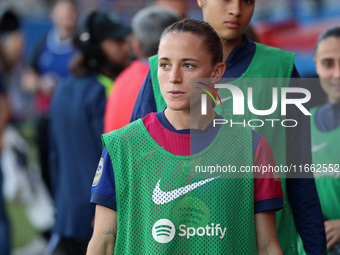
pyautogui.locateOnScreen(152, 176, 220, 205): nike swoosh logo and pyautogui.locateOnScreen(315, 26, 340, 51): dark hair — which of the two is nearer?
pyautogui.locateOnScreen(152, 176, 220, 205): nike swoosh logo

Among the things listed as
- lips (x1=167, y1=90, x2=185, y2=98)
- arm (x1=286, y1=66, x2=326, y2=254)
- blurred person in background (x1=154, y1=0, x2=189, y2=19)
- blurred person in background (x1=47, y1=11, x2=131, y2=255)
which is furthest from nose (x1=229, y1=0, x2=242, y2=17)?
blurred person in background (x1=154, y1=0, x2=189, y2=19)

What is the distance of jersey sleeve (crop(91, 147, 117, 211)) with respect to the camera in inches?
85.7

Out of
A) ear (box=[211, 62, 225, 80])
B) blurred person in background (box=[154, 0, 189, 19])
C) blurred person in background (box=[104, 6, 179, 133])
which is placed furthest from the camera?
blurred person in background (box=[154, 0, 189, 19])

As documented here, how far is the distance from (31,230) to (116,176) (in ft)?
21.5

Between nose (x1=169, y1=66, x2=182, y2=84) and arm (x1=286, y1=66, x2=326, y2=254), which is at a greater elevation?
nose (x1=169, y1=66, x2=182, y2=84)

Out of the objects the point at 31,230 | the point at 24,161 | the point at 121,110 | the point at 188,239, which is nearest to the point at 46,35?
the point at 24,161

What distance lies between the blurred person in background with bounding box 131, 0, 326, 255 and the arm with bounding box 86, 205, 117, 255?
60cm

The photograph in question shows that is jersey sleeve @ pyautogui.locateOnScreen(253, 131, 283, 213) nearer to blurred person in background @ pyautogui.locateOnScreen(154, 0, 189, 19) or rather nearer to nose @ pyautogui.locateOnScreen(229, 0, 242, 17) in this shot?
nose @ pyautogui.locateOnScreen(229, 0, 242, 17)

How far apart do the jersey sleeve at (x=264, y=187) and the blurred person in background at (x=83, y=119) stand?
2710 millimetres

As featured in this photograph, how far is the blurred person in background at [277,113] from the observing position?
2682 mm

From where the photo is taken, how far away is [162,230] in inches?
86.8

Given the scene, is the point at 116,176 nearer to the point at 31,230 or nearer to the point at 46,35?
the point at 46,35

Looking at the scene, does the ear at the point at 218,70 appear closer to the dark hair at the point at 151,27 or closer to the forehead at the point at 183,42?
the forehead at the point at 183,42

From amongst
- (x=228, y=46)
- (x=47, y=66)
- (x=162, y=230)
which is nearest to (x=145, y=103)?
(x=228, y=46)
